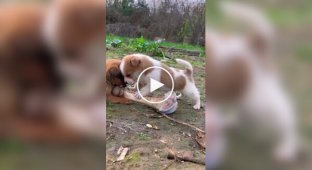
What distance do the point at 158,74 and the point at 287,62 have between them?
44cm

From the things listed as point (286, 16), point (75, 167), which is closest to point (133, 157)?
point (75, 167)

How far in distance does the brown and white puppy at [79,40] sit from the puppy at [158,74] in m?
0.10

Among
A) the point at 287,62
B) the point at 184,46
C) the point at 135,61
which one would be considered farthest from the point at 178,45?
the point at 287,62

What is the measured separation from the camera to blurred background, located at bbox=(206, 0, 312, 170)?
1.48 metres

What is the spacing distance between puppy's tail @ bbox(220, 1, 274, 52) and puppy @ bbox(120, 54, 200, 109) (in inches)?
8.8

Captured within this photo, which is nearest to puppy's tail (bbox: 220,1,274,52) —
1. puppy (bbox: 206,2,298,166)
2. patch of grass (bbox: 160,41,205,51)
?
puppy (bbox: 206,2,298,166)

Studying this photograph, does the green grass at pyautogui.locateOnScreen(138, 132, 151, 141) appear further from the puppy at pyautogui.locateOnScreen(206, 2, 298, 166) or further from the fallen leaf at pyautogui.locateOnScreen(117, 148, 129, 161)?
the puppy at pyautogui.locateOnScreen(206, 2, 298, 166)

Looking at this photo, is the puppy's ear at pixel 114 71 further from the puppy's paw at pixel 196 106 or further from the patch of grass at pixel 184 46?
the puppy's paw at pixel 196 106

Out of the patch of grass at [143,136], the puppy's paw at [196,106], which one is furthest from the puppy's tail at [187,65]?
the patch of grass at [143,136]

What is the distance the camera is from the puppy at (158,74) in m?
1.49

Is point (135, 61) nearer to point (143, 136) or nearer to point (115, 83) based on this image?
point (115, 83)

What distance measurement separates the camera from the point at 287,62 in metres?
1.50

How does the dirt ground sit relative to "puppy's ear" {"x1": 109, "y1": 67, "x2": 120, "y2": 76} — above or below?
below

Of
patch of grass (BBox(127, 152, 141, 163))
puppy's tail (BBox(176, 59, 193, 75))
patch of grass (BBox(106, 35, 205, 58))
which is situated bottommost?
patch of grass (BBox(127, 152, 141, 163))
